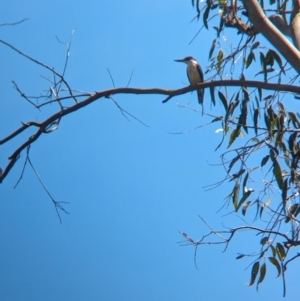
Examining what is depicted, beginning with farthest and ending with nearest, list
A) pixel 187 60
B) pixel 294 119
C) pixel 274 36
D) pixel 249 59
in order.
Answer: pixel 187 60 → pixel 294 119 → pixel 249 59 → pixel 274 36

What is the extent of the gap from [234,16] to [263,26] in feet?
1.18

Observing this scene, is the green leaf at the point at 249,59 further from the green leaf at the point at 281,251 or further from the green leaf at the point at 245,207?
the green leaf at the point at 281,251

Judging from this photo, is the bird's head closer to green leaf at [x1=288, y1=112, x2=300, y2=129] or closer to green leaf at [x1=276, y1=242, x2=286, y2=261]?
green leaf at [x1=288, y1=112, x2=300, y2=129]

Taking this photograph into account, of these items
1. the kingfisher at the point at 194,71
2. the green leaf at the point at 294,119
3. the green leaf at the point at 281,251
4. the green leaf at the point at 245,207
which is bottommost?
the green leaf at the point at 281,251

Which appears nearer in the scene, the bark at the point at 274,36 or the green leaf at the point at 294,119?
the bark at the point at 274,36

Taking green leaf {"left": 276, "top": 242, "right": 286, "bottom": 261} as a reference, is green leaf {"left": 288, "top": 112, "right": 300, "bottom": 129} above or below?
above

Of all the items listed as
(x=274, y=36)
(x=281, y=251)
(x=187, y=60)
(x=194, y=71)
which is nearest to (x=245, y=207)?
(x=281, y=251)

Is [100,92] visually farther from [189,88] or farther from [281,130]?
[281,130]

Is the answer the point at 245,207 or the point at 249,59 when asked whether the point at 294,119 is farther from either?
the point at 245,207

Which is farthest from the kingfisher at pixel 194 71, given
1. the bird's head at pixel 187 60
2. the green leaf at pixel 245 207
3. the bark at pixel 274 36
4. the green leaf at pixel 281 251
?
the bark at pixel 274 36

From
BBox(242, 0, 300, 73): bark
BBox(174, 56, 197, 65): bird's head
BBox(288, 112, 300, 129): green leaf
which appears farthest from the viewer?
BBox(174, 56, 197, 65): bird's head

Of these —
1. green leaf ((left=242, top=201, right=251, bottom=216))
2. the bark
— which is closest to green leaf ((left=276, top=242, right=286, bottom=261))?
green leaf ((left=242, top=201, right=251, bottom=216))

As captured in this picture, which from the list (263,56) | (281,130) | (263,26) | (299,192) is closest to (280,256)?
(299,192)

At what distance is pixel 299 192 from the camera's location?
282cm
